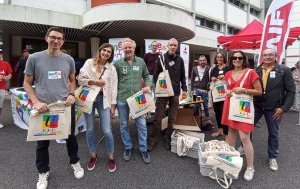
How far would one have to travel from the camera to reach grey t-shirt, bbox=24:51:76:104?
240cm

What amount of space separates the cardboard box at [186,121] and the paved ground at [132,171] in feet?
1.87

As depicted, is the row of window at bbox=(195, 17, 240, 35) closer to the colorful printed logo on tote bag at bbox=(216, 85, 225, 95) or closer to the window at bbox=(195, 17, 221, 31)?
the window at bbox=(195, 17, 221, 31)

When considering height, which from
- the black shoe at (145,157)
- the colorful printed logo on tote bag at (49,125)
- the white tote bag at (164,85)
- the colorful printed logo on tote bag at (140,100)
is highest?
the white tote bag at (164,85)

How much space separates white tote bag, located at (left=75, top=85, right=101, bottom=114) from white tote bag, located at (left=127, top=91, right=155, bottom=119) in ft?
1.81

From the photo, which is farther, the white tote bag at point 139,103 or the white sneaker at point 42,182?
the white tote bag at point 139,103

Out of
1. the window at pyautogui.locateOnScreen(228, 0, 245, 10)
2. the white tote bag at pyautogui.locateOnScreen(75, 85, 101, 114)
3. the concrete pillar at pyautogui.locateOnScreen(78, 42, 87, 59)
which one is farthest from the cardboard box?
the window at pyautogui.locateOnScreen(228, 0, 245, 10)

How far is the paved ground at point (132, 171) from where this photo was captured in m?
2.73

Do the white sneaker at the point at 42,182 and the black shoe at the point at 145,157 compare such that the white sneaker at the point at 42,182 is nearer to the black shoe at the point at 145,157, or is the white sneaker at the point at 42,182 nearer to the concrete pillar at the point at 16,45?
the black shoe at the point at 145,157

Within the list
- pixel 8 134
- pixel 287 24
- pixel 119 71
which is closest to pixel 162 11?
pixel 287 24

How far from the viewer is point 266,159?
11.7 feet

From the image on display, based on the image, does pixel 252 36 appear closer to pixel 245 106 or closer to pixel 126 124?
pixel 245 106

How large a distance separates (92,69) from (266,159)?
10.2ft

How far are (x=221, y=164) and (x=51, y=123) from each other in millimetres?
2152

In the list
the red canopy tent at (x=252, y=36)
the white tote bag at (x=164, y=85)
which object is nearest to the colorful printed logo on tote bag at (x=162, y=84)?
the white tote bag at (x=164, y=85)
